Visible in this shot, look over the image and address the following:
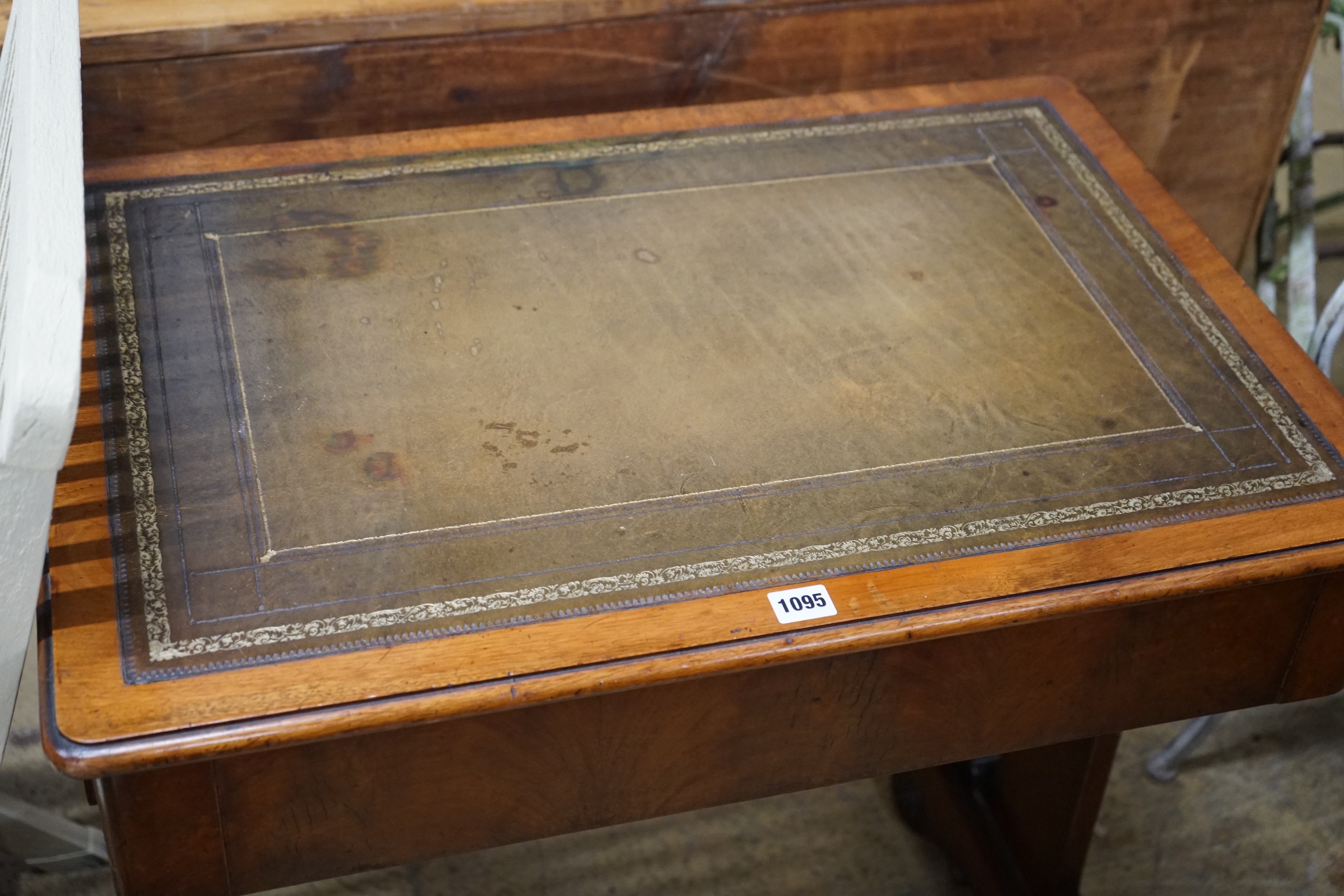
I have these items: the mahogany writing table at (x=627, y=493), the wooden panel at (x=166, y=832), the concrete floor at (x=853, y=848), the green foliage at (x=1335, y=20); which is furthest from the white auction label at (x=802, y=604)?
the green foliage at (x=1335, y=20)

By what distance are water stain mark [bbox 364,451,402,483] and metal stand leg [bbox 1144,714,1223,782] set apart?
56.8 inches

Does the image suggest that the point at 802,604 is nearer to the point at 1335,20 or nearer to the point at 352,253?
the point at 352,253

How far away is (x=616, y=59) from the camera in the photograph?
6.48 feet

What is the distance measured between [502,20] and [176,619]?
102 centimetres

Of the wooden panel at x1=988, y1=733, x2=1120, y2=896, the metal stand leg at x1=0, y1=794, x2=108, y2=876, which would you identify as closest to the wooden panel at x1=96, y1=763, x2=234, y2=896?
the metal stand leg at x1=0, y1=794, x2=108, y2=876

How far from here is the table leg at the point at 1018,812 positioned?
5.80ft

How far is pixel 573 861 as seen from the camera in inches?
82.4

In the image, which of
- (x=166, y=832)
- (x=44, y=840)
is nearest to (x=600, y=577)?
(x=166, y=832)

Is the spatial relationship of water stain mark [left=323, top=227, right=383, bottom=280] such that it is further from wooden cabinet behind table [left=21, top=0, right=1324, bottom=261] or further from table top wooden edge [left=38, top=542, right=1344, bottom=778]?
table top wooden edge [left=38, top=542, right=1344, bottom=778]

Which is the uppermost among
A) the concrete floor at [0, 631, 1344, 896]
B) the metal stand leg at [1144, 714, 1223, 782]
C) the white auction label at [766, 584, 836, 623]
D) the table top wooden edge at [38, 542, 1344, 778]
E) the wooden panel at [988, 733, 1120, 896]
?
the white auction label at [766, 584, 836, 623]

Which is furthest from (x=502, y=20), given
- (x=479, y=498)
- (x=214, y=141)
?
(x=479, y=498)

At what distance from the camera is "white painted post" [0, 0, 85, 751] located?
0.94m

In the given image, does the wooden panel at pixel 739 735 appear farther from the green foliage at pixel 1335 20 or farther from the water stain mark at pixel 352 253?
the green foliage at pixel 1335 20

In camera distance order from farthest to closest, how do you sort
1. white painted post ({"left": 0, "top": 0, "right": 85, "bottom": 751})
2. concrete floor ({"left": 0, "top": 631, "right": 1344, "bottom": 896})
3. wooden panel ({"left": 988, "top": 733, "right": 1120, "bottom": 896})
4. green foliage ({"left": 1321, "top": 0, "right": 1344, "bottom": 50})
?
green foliage ({"left": 1321, "top": 0, "right": 1344, "bottom": 50}) → concrete floor ({"left": 0, "top": 631, "right": 1344, "bottom": 896}) → wooden panel ({"left": 988, "top": 733, "right": 1120, "bottom": 896}) → white painted post ({"left": 0, "top": 0, "right": 85, "bottom": 751})
